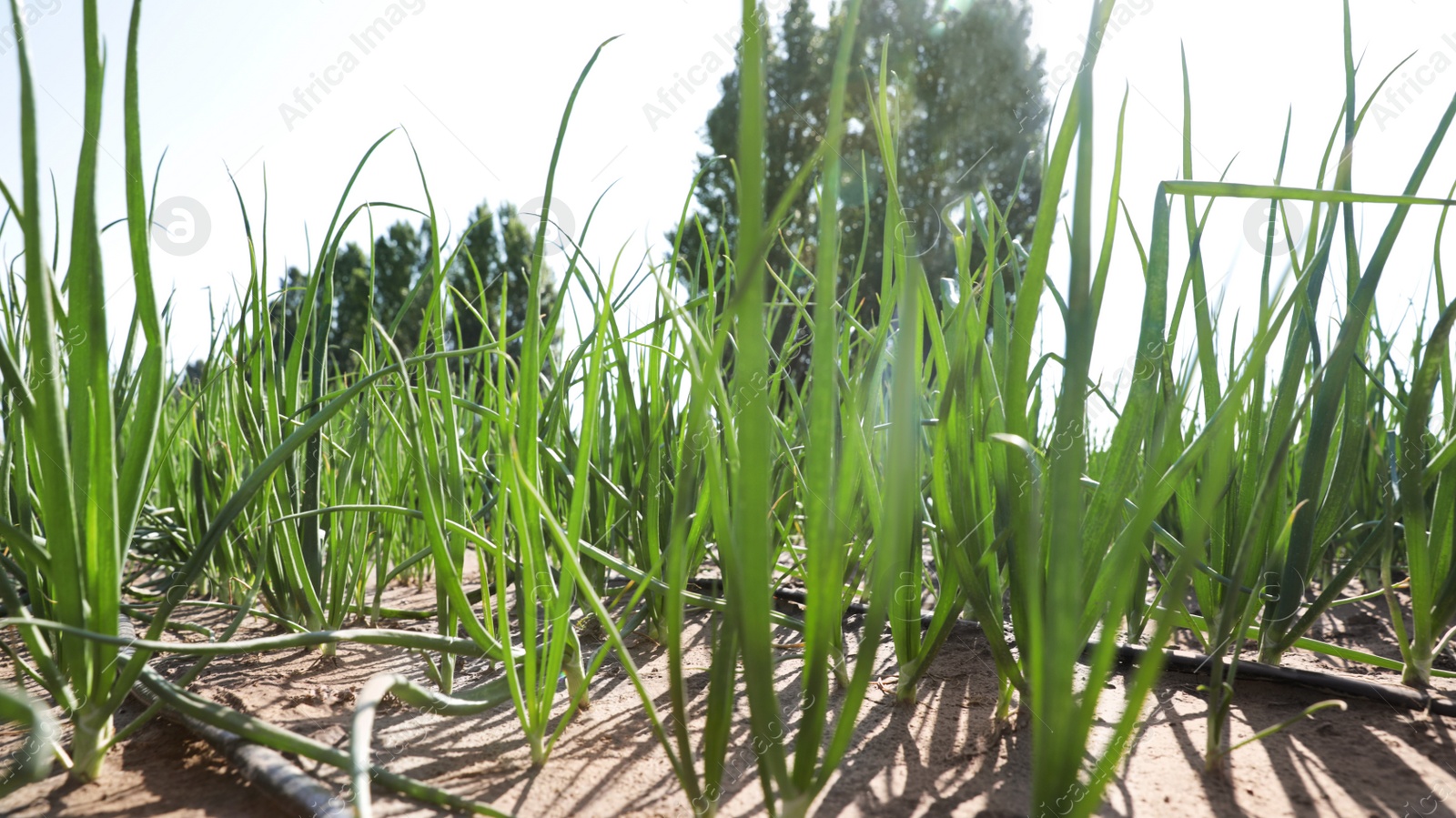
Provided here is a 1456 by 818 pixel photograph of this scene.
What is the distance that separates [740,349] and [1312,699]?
2.17 ft

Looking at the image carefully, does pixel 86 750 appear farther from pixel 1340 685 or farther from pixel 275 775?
pixel 1340 685

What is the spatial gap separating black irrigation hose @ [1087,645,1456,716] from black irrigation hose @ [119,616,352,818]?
1.96 feet

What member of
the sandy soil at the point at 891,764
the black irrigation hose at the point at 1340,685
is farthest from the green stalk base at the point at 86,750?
the black irrigation hose at the point at 1340,685

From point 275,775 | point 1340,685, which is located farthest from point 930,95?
point 275,775

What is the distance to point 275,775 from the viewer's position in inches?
19.5

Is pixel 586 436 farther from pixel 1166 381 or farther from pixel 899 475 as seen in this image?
pixel 1166 381

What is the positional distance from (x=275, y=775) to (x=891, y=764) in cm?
42

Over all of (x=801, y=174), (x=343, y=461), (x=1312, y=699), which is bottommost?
(x=1312, y=699)

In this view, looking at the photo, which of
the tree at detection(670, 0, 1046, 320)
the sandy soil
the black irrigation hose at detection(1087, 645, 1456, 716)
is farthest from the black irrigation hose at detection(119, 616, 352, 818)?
the tree at detection(670, 0, 1046, 320)

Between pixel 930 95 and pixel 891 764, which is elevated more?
pixel 930 95

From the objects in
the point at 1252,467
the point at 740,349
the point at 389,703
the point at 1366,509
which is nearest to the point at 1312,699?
the point at 1252,467

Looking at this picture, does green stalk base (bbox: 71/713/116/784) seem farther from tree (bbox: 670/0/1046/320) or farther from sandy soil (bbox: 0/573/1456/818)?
tree (bbox: 670/0/1046/320)

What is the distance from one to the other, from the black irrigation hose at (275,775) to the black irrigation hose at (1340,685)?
0.60 meters

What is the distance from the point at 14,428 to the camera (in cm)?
72
